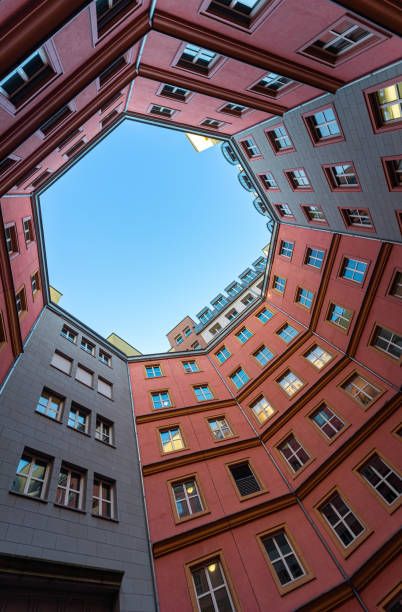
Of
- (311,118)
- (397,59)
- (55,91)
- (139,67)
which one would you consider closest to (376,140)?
(397,59)

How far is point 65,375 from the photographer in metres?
20.7

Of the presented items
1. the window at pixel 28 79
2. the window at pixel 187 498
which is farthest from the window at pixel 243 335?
the window at pixel 28 79

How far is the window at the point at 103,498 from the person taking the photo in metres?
15.4

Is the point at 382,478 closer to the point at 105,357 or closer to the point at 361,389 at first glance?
the point at 361,389

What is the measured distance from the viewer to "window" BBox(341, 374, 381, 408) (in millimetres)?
20094

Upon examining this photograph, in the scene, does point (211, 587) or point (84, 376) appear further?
point (84, 376)

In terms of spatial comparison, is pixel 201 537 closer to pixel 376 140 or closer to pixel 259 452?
pixel 259 452

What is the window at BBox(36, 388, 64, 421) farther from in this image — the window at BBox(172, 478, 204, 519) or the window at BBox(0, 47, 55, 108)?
the window at BBox(0, 47, 55, 108)

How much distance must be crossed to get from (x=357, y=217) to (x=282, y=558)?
20.8 metres

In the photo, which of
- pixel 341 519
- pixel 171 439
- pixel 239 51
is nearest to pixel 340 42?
pixel 239 51

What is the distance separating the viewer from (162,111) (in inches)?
973

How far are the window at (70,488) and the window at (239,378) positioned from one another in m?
15.7

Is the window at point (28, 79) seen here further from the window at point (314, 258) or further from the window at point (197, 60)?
the window at point (314, 258)

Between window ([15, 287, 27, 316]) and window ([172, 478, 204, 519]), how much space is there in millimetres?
14348
